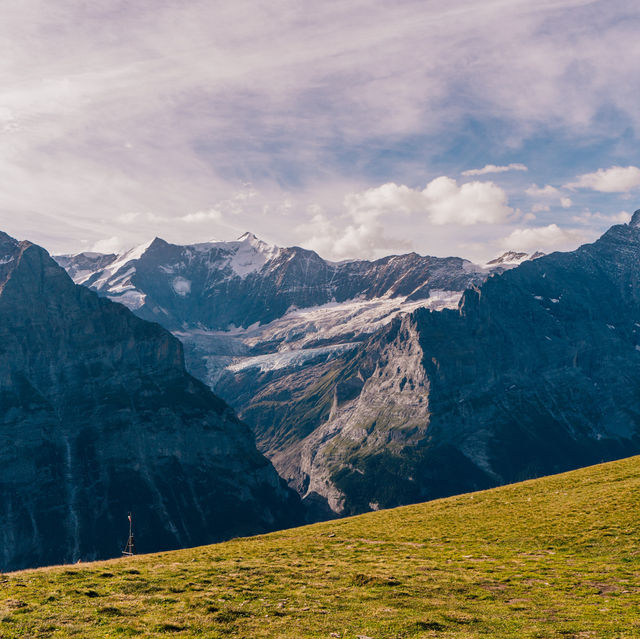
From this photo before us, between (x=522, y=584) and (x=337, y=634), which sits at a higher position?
(x=337, y=634)

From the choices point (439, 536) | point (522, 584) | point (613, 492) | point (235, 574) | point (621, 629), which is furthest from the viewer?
point (613, 492)

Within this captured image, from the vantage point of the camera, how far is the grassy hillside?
3269 cm

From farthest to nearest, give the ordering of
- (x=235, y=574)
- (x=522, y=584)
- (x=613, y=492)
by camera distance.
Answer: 1. (x=613, y=492)
2. (x=235, y=574)
3. (x=522, y=584)

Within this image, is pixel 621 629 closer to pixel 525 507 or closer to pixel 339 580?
pixel 339 580

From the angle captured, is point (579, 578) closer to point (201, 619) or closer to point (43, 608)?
point (201, 619)

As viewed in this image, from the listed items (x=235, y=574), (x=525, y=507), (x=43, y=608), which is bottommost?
(x=525, y=507)

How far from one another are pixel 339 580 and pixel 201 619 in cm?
1490

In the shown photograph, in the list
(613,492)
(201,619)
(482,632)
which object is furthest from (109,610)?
(613,492)

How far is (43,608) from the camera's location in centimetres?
3497

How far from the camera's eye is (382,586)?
4259 centimetres

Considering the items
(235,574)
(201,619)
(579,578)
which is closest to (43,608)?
(201,619)

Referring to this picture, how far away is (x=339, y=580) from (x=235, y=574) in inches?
374

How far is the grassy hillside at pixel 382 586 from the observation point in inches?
1287

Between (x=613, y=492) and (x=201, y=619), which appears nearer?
(x=201, y=619)
